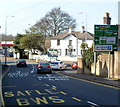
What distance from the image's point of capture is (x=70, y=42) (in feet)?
237

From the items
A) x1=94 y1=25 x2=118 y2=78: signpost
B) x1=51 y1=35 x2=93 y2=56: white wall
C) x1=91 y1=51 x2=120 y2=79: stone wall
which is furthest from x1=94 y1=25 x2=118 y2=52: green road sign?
x1=51 y1=35 x2=93 y2=56: white wall

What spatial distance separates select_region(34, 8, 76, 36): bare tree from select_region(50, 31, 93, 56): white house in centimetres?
608

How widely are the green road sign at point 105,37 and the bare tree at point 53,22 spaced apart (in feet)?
183

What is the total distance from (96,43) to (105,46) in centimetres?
88

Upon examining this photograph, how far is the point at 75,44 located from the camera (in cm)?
7075

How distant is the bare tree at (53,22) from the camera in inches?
3132

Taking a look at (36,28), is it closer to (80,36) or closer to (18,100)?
(80,36)

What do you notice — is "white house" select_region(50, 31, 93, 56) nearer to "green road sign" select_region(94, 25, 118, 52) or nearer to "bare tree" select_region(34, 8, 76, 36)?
"bare tree" select_region(34, 8, 76, 36)

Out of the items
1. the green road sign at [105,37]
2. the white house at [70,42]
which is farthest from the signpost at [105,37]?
the white house at [70,42]

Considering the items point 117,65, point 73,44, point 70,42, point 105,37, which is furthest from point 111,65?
point 70,42

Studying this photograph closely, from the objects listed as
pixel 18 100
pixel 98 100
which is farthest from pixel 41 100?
pixel 98 100

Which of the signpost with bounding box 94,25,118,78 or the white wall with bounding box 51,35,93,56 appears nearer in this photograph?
the signpost with bounding box 94,25,118,78

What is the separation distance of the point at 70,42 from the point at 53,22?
36.3 feet

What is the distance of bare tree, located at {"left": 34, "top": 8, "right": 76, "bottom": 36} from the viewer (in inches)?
3132
